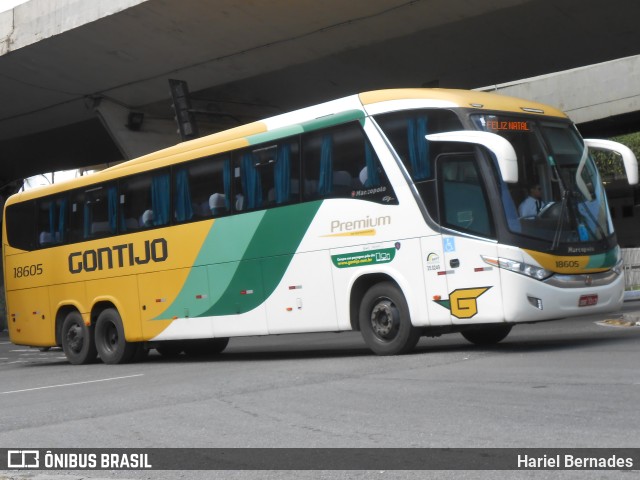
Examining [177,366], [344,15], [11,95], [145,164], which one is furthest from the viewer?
Result: [11,95]

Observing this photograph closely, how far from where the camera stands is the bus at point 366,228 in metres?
12.3

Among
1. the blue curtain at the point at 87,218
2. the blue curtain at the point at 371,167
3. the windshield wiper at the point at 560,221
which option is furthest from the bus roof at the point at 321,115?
the windshield wiper at the point at 560,221

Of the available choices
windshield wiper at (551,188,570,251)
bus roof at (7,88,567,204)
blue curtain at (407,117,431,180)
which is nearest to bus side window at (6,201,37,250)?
bus roof at (7,88,567,204)

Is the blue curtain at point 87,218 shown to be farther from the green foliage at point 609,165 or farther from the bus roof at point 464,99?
the green foliage at point 609,165

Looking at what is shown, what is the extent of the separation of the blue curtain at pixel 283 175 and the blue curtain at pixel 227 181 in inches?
41.1

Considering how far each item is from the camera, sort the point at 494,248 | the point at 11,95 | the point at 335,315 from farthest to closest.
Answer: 1. the point at 11,95
2. the point at 335,315
3. the point at 494,248

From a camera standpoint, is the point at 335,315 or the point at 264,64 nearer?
the point at 335,315

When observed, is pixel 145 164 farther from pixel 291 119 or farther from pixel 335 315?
pixel 335 315

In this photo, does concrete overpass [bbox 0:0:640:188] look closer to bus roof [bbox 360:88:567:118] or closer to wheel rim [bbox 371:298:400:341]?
bus roof [bbox 360:88:567:118]

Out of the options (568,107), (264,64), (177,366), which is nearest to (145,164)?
(177,366)

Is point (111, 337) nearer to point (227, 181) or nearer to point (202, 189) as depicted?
point (202, 189)

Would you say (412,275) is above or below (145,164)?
below

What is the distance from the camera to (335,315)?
13898 millimetres

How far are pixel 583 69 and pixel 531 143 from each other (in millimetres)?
22895
